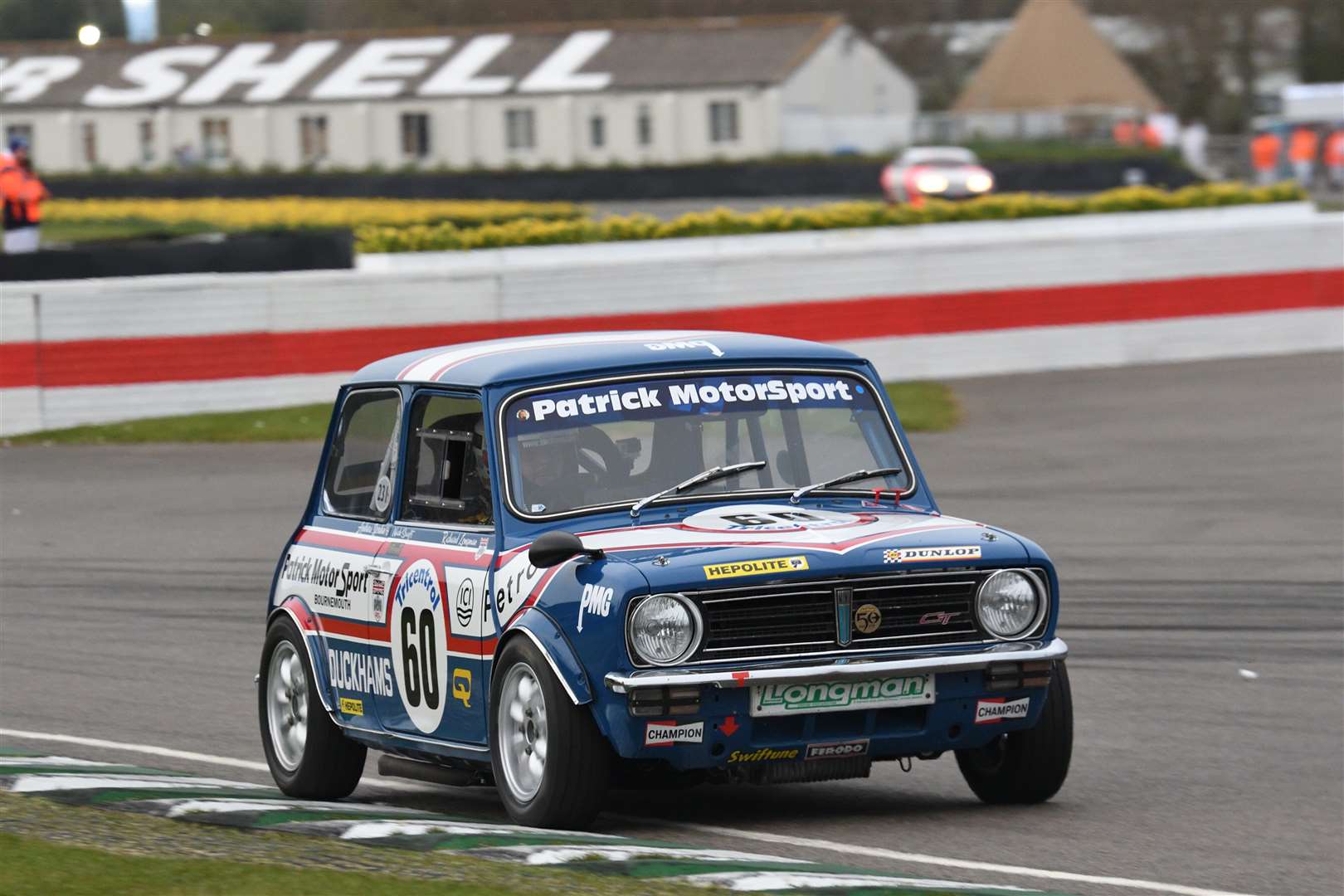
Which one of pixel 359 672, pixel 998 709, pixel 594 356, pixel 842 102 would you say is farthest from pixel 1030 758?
pixel 842 102

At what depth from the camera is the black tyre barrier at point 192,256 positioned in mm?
20844

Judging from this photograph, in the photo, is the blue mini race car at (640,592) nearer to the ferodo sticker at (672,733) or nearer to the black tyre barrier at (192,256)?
the ferodo sticker at (672,733)

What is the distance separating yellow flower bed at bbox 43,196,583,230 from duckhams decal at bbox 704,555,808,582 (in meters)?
37.1

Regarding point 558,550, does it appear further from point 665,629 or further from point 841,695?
point 841,695

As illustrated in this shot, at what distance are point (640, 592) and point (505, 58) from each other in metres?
78.5

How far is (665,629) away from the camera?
6.53 meters

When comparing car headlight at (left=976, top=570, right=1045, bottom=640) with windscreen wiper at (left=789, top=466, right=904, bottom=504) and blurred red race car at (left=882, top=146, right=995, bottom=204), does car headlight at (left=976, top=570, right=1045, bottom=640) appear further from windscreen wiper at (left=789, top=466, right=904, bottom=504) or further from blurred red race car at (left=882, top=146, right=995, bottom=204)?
blurred red race car at (left=882, top=146, right=995, bottom=204)

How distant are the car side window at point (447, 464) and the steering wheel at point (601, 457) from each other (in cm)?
31

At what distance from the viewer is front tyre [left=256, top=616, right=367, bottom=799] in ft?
26.1

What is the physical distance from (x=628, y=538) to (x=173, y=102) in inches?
Answer: 3186

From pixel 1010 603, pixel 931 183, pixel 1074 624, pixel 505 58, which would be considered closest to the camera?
pixel 1010 603

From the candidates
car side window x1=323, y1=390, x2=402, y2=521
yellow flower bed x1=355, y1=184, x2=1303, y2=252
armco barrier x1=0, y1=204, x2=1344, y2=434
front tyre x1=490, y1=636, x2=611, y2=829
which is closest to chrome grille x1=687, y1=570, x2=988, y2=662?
front tyre x1=490, y1=636, x2=611, y2=829

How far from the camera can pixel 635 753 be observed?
648 cm

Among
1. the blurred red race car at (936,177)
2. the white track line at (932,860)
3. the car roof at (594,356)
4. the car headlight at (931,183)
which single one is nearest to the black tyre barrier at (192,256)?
the car roof at (594,356)
